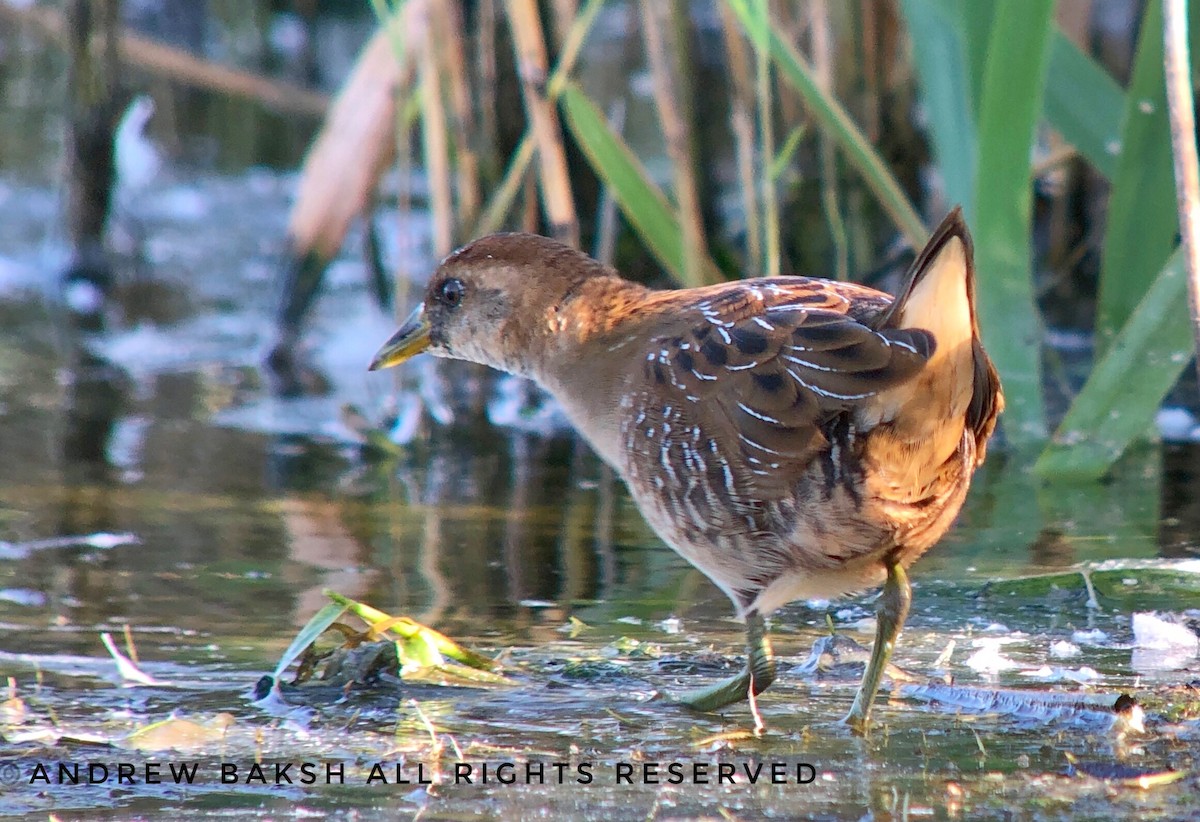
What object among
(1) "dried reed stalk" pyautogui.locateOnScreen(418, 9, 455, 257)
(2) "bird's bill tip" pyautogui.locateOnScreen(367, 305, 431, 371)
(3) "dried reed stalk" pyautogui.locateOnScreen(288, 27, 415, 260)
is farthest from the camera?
(3) "dried reed stalk" pyautogui.locateOnScreen(288, 27, 415, 260)

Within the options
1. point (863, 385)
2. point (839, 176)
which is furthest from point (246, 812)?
point (839, 176)

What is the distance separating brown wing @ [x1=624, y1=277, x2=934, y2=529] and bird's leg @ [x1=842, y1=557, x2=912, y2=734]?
27cm

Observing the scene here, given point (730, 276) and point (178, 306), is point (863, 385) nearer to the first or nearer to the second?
point (730, 276)

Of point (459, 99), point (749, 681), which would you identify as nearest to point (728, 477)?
point (749, 681)

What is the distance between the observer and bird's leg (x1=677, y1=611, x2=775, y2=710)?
8.80 feet

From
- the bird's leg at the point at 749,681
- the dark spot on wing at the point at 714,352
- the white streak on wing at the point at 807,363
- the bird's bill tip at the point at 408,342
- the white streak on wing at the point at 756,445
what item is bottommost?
the bird's leg at the point at 749,681

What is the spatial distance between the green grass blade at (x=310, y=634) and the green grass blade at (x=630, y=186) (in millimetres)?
1740

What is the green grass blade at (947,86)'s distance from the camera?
13.9 feet

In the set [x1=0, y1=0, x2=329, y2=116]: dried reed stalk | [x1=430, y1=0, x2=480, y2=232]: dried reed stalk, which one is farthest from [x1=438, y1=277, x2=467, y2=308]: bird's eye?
[x1=0, y1=0, x2=329, y2=116]: dried reed stalk

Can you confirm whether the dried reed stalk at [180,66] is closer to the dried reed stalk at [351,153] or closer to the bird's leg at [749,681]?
the dried reed stalk at [351,153]

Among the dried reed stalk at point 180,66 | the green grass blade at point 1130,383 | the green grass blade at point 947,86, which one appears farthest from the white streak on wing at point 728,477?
the dried reed stalk at point 180,66

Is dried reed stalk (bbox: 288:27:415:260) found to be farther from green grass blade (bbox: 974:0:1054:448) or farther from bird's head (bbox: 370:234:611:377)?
green grass blade (bbox: 974:0:1054:448)

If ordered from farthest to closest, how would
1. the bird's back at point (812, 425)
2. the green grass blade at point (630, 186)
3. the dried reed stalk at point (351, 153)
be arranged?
the dried reed stalk at point (351, 153) < the green grass blade at point (630, 186) < the bird's back at point (812, 425)

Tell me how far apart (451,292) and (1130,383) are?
1597mm
